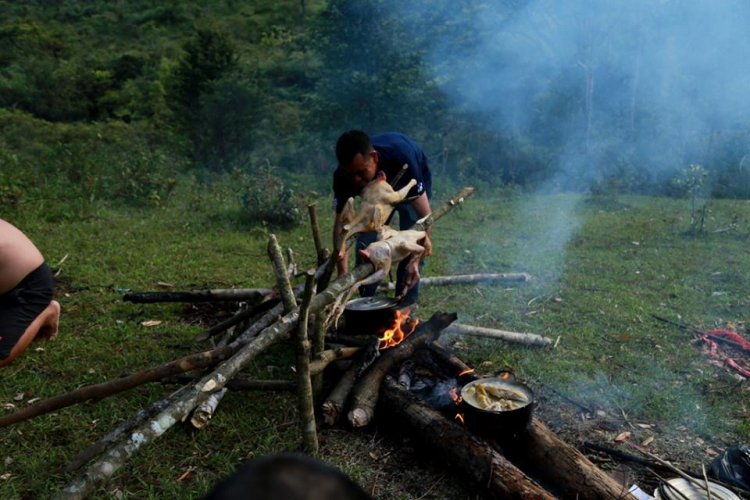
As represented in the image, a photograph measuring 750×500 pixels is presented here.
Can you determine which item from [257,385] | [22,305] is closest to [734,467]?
[257,385]

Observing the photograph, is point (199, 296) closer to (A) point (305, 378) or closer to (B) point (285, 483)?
(A) point (305, 378)

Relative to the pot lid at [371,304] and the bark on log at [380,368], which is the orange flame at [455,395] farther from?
the pot lid at [371,304]

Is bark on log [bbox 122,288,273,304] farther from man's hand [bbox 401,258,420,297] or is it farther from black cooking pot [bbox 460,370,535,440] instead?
black cooking pot [bbox 460,370,535,440]

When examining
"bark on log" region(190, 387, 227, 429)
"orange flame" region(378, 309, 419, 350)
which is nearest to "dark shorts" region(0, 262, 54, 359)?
"bark on log" region(190, 387, 227, 429)

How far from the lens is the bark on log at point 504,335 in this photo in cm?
519

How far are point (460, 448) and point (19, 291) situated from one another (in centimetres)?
389

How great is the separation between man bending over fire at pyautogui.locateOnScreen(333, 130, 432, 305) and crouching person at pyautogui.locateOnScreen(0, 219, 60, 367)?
265cm

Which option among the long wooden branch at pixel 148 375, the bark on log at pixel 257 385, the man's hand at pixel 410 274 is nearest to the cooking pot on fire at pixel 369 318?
the man's hand at pixel 410 274

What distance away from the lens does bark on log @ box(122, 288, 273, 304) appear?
583 centimetres

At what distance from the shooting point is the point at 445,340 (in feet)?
17.4

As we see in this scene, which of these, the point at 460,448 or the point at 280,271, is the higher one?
the point at 280,271

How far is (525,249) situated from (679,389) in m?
4.81

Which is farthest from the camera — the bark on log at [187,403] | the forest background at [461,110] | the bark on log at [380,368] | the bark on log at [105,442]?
the forest background at [461,110]

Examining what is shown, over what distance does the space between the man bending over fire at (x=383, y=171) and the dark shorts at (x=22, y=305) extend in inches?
104
